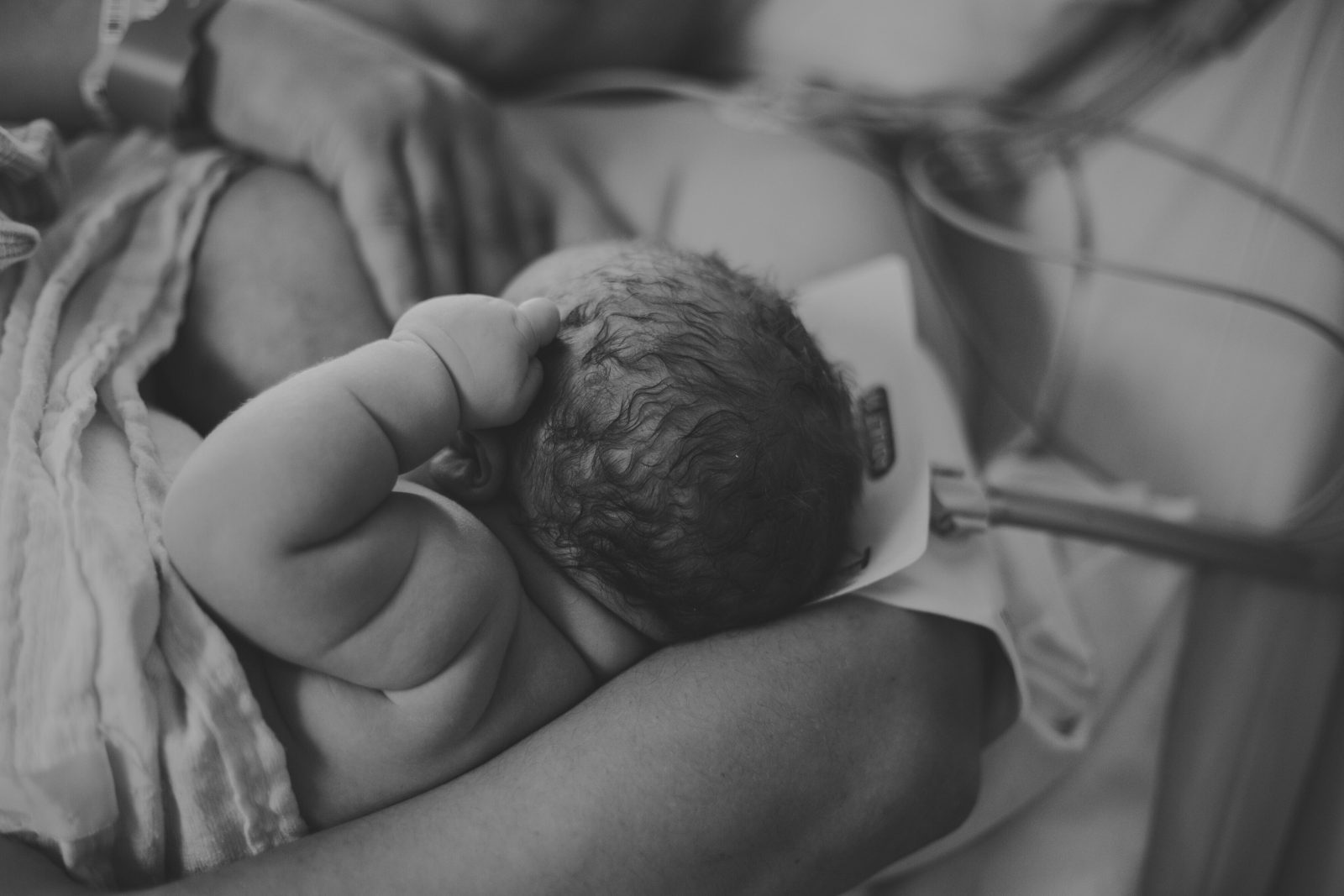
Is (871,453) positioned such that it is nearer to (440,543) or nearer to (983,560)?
(983,560)

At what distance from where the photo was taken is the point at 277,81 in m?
0.90

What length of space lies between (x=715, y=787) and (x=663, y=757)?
40mm

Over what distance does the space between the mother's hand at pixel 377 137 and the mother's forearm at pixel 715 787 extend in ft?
1.38

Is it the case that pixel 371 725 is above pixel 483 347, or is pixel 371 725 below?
below

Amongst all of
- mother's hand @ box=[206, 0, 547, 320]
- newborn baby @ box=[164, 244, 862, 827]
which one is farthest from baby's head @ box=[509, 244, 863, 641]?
mother's hand @ box=[206, 0, 547, 320]

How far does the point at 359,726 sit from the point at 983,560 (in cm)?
54

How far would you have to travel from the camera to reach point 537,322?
0.67m

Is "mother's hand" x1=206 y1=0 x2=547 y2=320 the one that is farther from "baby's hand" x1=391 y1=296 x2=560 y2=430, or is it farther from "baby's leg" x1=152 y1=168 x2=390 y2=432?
"baby's hand" x1=391 y1=296 x2=560 y2=430

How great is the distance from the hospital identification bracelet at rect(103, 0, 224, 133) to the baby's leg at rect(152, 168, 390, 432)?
4.7 inches

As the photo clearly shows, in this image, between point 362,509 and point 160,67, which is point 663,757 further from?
point 160,67

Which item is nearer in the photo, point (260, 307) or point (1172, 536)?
point (260, 307)

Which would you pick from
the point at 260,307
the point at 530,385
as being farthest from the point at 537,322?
the point at 260,307

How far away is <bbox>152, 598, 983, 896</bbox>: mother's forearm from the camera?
0.58 meters

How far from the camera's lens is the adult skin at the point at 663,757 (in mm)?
589
